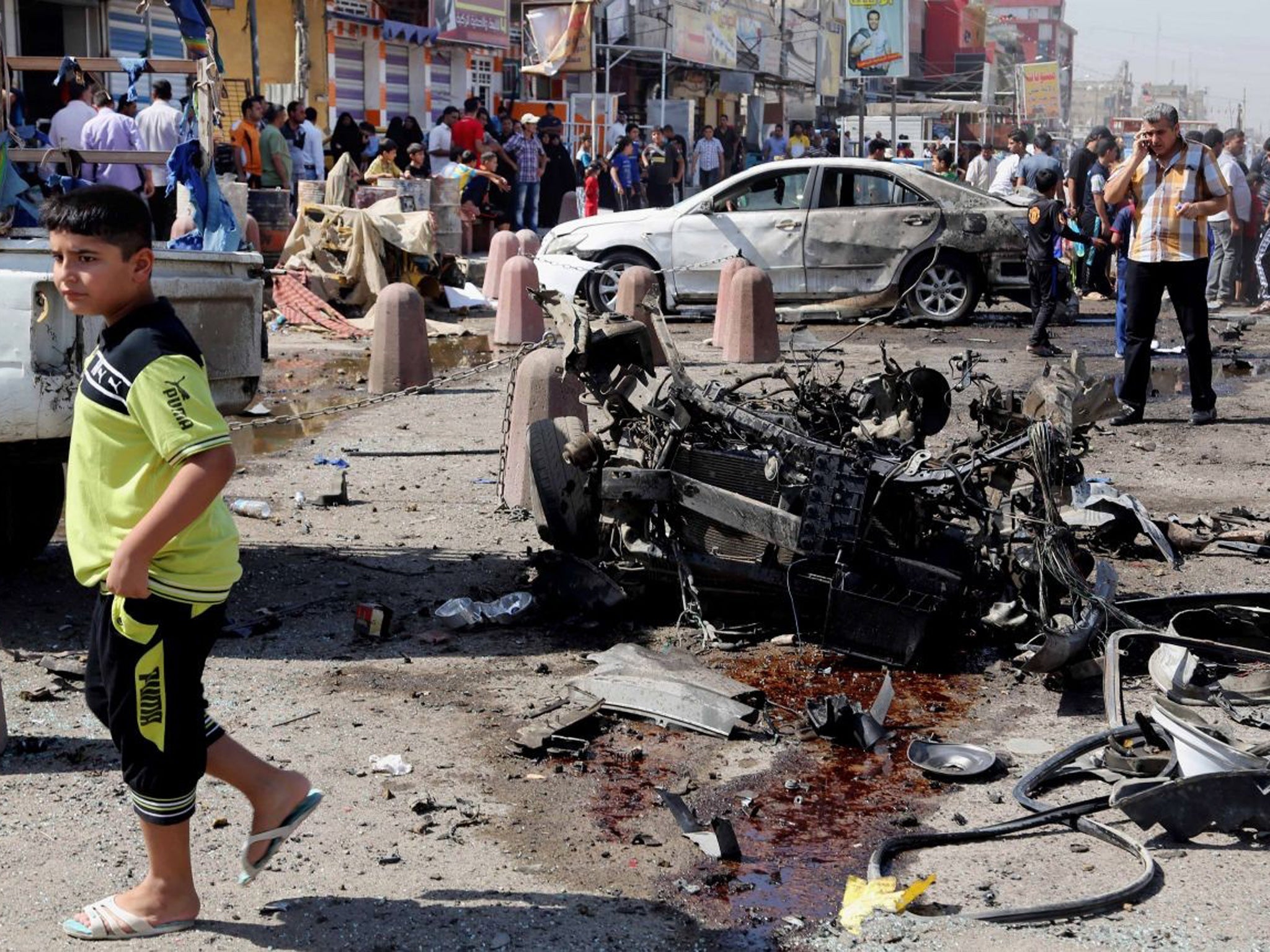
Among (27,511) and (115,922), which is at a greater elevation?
(27,511)

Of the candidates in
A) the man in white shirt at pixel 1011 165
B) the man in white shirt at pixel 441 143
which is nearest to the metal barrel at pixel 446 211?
the man in white shirt at pixel 441 143

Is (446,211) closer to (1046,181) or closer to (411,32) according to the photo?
(1046,181)

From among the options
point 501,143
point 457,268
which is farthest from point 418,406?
point 501,143

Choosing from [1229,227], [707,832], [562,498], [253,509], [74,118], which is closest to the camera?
[707,832]

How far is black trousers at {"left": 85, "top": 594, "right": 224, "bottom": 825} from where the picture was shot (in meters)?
3.54

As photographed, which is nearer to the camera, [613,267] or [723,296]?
[723,296]

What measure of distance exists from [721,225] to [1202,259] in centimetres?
687

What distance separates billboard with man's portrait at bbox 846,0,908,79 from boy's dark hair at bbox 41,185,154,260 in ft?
118

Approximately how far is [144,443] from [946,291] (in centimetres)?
1406

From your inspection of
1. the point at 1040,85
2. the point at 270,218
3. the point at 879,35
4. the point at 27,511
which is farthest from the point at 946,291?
the point at 1040,85

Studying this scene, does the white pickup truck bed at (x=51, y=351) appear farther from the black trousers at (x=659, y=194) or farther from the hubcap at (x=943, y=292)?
the black trousers at (x=659, y=194)

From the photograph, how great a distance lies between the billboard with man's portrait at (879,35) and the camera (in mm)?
38094

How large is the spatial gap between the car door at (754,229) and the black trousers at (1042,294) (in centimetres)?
262

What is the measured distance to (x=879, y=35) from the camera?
38.8 meters
